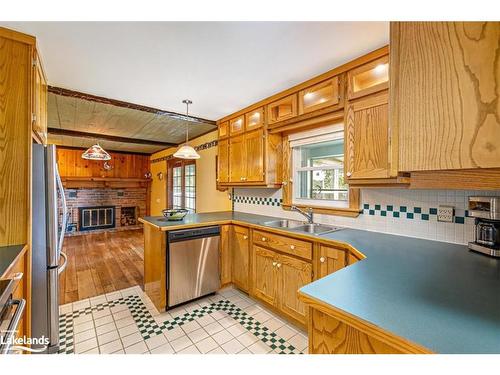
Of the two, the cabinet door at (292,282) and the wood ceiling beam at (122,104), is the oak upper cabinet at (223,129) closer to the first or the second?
→ the wood ceiling beam at (122,104)

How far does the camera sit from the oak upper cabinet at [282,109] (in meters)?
2.37

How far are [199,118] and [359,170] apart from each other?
8.04 feet

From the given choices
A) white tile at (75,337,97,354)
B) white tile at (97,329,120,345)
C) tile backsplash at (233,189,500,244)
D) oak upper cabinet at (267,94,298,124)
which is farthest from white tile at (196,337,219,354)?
oak upper cabinet at (267,94,298,124)

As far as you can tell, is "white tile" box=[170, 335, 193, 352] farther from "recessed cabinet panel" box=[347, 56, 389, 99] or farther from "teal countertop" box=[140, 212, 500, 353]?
"recessed cabinet panel" box=[347, 56, 389, 99]

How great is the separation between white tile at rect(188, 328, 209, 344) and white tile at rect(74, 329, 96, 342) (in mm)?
821

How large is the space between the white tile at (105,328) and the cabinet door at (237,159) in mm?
2003

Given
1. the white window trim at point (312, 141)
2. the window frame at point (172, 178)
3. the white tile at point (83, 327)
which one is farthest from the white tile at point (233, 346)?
the window frame at point (172, 178)

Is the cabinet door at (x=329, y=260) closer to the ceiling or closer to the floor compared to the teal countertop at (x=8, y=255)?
closer to the floor

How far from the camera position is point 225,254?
2.68 metres

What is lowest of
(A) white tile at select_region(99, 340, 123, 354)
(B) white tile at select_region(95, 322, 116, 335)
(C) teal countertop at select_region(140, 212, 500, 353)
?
(B) white tile at select_region(95, 322, 116, 335)

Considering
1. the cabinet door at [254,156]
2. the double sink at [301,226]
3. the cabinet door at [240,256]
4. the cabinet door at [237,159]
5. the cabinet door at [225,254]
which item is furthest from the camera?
the cabinet door at [237,159]

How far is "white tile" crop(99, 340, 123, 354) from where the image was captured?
5.72 ft

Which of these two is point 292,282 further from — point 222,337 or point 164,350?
point 164,350
